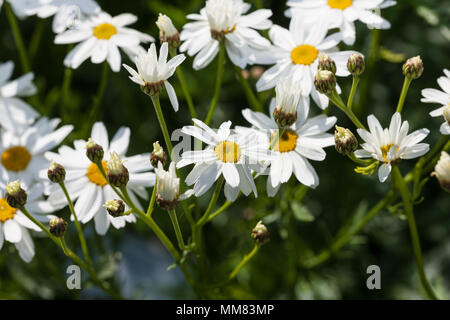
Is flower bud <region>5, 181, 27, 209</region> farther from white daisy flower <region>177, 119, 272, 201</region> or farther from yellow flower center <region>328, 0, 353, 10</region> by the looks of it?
yellow flower center <region>328, 0, 353, 10</region>

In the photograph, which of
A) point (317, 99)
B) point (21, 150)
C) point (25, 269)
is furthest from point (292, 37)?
point (25, 269)

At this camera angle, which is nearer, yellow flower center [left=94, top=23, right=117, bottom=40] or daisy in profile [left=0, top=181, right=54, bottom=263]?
daisy in profile [left=0, top=181, right=54, bottom=263]

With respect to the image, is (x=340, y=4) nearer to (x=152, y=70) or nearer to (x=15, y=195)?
(x=152, y=70)

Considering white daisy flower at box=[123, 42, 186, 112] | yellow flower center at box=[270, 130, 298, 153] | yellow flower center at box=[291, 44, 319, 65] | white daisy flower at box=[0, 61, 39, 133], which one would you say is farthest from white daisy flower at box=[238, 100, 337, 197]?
white daisy flower at box=[0, 61, 39, 133]

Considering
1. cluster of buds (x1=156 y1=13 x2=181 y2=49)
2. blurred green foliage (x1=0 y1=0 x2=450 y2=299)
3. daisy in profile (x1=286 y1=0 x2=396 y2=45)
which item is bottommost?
blurred green foliage (x1=0 y1=0 x2=450 y2=299)

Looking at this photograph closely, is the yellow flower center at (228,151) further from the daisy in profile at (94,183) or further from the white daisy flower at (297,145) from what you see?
the daisy in profile at (94,183)

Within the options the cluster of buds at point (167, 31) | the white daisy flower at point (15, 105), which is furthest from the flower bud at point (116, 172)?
the white daisy flower at point (15, 105)

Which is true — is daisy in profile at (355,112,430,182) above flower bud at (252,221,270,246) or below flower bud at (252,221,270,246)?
above
